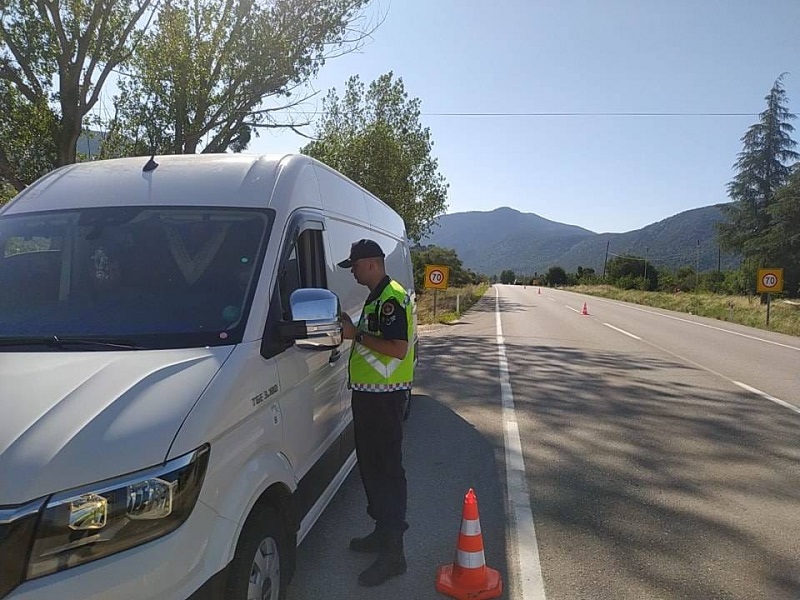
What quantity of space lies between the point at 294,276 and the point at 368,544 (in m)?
1.78

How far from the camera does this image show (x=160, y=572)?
2.06m

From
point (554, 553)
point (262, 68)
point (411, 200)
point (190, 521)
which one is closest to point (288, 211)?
point (190, 521)

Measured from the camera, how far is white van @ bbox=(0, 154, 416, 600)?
1.98m

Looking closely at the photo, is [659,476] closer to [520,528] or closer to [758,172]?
[520,528]

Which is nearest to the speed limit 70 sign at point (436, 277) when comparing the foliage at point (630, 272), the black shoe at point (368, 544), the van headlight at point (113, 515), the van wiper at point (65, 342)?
→ the black shoe at point (368, 544)

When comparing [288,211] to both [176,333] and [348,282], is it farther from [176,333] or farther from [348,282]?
[348,282]

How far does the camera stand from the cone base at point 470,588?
3.44 metres

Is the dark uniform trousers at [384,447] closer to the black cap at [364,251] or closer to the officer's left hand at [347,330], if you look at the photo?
the officer's left hand at [347,330]

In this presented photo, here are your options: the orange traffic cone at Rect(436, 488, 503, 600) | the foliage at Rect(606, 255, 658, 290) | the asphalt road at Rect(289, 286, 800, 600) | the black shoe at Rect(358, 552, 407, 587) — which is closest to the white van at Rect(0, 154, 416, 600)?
the black shoe at Rect(358, 552, 407, 587)

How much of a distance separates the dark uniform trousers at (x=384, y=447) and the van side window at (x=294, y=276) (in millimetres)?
759

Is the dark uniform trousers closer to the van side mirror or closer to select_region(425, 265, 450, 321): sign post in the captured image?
the van side mirror

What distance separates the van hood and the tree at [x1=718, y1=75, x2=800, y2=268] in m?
65.9

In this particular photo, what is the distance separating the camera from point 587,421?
762cm

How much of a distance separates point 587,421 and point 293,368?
5.34m
